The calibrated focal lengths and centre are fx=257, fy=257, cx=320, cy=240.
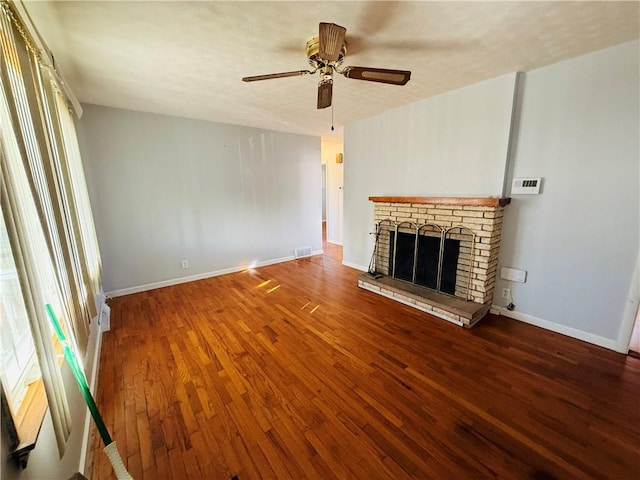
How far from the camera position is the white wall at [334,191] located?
6227 millimetres

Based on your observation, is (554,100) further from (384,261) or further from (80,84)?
(80,84)

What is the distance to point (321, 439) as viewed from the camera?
1479 millimetres

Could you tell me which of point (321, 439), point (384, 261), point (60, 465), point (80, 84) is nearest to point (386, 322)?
point (384, 261)

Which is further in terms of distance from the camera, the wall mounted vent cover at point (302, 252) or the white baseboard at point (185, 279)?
the wall mounted vent cover at point (302, 252)

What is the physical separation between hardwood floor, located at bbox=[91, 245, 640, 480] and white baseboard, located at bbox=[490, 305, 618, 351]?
0.09 meters

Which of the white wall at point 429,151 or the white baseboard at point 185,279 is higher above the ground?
the white wall at point 429,151

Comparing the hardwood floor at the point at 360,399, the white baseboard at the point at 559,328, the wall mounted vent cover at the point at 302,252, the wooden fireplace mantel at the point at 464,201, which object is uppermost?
the wooden fireplace mantel at the point at 464,201

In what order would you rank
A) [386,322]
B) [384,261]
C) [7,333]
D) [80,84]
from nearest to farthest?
[7,333], [80,84], [386,322], [384,261]

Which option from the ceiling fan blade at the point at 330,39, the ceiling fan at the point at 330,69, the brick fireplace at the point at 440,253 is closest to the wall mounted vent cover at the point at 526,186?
the brick fireplace at the point at 440,253

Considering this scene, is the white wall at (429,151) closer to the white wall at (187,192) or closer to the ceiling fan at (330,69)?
the white wall at (187,192)

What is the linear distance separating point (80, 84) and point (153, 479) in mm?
3334

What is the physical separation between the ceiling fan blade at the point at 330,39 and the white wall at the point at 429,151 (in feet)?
6.44

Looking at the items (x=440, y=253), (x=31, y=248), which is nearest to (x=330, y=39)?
(x=31, y=248)

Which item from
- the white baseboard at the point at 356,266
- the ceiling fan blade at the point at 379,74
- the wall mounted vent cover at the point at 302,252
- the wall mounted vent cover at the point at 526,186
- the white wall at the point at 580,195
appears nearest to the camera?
the ceiling fan blade at the point at 379,74
